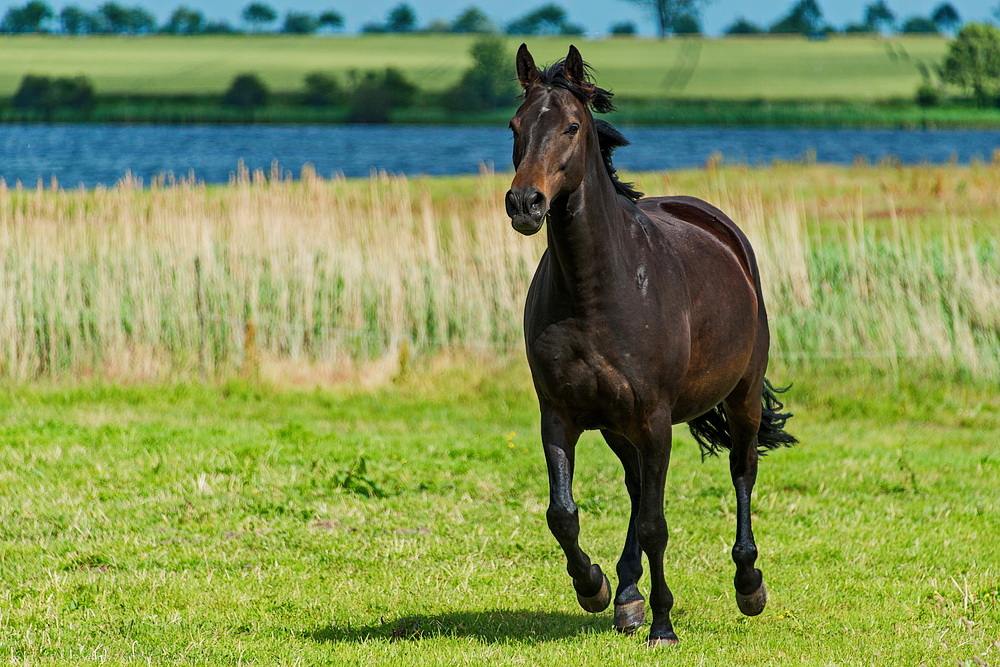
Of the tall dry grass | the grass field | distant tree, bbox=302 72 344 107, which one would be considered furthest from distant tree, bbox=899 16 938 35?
the tall dry grass

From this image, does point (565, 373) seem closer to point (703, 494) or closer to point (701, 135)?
point (703, 494)

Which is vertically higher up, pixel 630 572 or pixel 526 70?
pixel 526 70

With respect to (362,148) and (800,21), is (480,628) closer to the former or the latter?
(362,148)

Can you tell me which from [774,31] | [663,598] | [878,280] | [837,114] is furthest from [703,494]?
[774,31]

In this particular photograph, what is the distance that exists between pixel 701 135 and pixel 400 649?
71.0 metres

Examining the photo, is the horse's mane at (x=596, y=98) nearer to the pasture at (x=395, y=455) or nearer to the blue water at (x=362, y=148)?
the pasture at (x=395, y=455)

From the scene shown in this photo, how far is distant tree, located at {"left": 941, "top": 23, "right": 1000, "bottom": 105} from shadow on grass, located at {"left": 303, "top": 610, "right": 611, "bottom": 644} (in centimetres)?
6424

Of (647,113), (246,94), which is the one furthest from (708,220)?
(246,94)

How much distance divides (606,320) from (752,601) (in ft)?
5.87

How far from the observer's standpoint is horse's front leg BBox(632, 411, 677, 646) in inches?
180

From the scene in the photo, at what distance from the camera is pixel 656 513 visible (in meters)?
4.73

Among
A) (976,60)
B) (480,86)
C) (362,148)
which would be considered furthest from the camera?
(480,86)

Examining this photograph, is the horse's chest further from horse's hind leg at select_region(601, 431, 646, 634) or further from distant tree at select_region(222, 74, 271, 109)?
distant tree at select_region(222, 74, 271, 109)

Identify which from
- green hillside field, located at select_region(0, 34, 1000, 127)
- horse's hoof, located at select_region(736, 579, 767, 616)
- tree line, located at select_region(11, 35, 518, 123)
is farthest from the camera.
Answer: tree line, located at select_region(11, 35, 518, 123)
